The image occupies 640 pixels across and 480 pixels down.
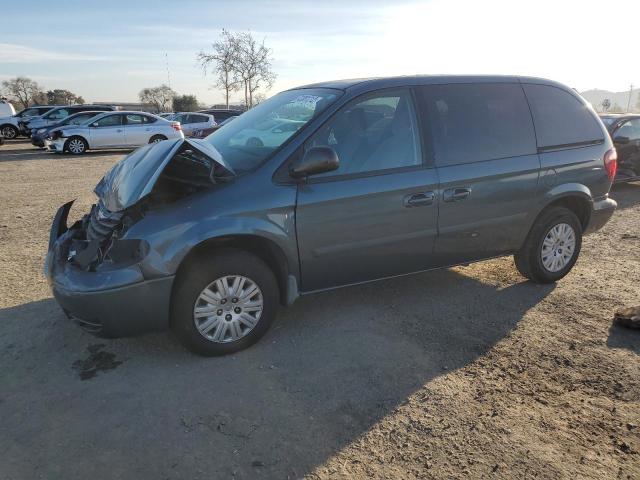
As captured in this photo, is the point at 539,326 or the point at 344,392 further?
the point at 539,326

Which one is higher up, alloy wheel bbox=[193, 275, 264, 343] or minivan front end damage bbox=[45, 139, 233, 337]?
minivan front end damage bbox=[45, 139, 233, 337]

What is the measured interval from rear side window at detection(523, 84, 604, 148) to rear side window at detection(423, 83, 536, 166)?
121 mm

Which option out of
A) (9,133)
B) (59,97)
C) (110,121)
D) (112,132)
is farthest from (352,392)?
(59,97)

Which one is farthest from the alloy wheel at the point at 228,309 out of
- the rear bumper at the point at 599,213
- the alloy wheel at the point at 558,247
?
the rear bumper at the point at 599,213

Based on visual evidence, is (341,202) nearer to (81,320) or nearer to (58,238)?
(81,320)

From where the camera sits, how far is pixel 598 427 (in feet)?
9.26

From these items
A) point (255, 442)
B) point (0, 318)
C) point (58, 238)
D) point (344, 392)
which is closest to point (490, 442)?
point (344, 392)

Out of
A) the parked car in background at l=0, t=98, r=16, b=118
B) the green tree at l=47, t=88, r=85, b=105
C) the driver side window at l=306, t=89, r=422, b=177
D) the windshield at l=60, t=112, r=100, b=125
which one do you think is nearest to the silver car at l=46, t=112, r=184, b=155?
the windshield at l=60, t=112, r=100, b=125

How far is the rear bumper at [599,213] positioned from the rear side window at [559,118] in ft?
2.06

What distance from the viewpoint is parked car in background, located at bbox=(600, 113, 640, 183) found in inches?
382

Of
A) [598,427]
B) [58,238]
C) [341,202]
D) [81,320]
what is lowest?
Answer: [598,427]

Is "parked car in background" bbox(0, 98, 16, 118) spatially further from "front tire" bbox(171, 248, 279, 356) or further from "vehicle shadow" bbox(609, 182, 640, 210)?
"front tire" bbox(171, 248, 279, 356)

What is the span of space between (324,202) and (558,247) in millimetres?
2617

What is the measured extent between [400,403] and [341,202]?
146 cm
